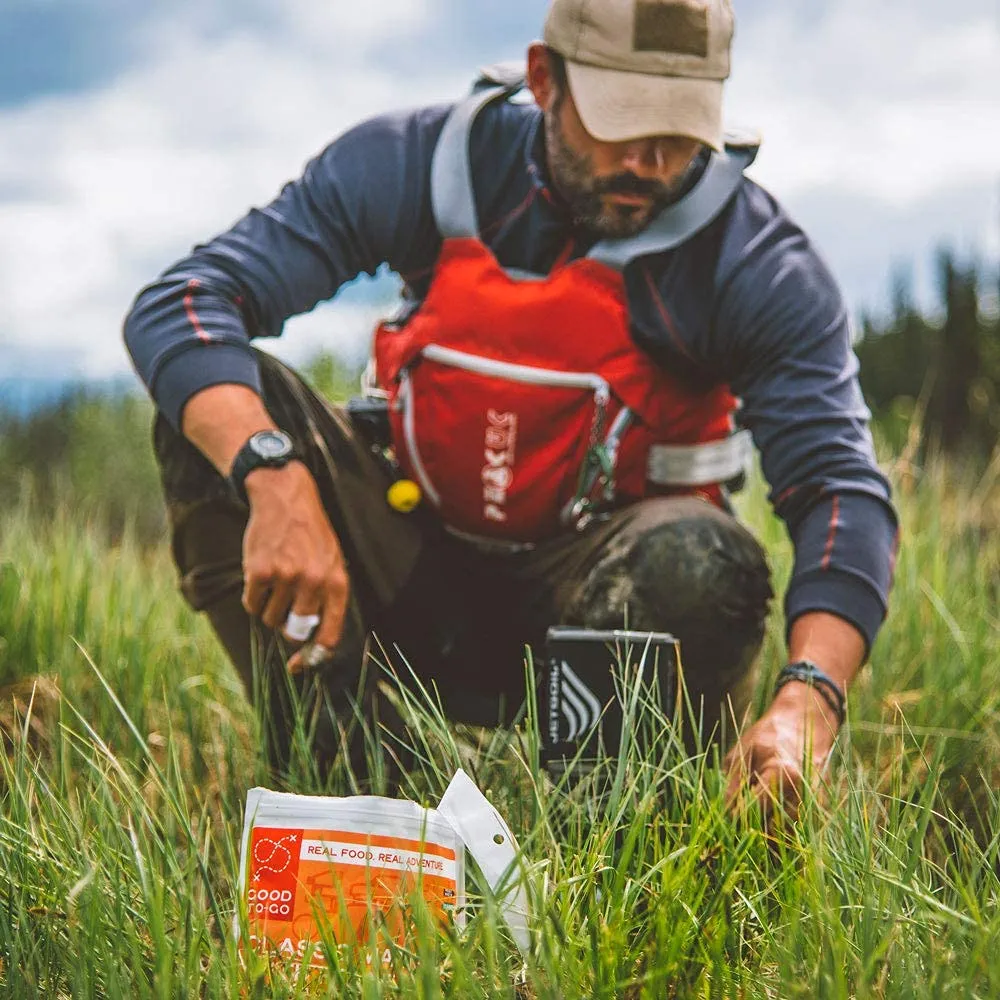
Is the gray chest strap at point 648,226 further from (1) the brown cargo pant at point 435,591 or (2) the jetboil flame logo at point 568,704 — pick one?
(2) the jetboil flame logo at point 568,704

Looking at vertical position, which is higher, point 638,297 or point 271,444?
point 638,297

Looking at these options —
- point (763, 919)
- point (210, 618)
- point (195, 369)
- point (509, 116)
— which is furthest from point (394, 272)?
point (763, 919)

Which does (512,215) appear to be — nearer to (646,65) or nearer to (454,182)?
(454,182)

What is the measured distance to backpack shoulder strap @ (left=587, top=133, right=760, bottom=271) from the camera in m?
2.33

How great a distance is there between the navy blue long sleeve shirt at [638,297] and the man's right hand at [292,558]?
10.1 inches

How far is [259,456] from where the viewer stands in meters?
2.04

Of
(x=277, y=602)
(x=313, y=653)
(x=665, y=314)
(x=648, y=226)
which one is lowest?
(x=313, y=653)

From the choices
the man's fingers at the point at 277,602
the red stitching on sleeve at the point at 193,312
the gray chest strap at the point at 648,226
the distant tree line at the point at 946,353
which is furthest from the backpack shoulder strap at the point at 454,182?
the distant tree line at the point at 946,353

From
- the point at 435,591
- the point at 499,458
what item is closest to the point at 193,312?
the point at 499,458

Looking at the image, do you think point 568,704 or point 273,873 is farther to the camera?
point 568,704

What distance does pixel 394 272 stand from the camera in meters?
2.62

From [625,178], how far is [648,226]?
11cm

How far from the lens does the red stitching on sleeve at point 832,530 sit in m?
2.10

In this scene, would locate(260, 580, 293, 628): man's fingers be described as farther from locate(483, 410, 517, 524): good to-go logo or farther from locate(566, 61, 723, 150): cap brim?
locate(566, 61, 723, 150): cap brim
